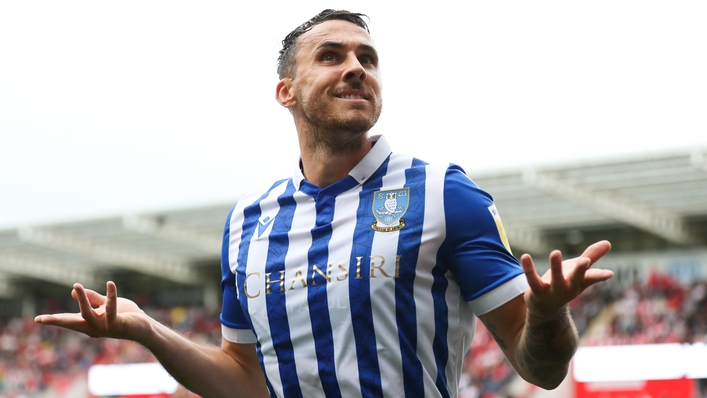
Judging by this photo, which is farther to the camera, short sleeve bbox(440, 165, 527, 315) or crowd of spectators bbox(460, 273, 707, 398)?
crowd of spectators bbox(460, 273, 707, 398)

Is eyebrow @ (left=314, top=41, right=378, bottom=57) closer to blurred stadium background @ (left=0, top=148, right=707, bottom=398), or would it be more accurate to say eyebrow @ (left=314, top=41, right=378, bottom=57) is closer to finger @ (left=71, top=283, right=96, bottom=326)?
finger @ (left=71, top=283, right=96, bottom=326)

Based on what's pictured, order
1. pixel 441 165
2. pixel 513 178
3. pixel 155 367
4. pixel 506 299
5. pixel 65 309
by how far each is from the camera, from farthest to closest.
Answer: pixel 65 309, pixel 513 178, pixel 155 367, pixel 441 165, pixel 506 299

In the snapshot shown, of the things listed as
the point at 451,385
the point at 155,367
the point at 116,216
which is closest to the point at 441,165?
the point at 451,385

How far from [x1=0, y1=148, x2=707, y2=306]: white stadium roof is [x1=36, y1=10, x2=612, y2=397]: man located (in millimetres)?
15209

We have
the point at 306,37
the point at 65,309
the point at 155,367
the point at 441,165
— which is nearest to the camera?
the point at 441,165

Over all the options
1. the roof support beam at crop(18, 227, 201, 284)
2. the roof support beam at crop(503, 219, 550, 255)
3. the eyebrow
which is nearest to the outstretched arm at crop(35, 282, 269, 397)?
the eyebrow

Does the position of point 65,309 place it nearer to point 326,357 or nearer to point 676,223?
point 676,223

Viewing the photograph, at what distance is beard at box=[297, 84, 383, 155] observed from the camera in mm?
2660

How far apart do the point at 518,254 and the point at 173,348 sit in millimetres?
21331

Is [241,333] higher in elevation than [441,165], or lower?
lower

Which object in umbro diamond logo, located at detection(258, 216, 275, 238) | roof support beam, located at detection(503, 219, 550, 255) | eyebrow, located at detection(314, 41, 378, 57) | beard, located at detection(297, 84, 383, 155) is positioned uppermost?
eyebrow, located at detection(314, 41, 378, 57)

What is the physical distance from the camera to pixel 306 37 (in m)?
2.90

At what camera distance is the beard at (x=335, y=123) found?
2.66 m

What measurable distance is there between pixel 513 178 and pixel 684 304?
5.18m
